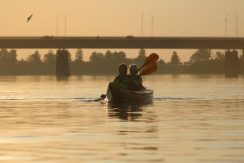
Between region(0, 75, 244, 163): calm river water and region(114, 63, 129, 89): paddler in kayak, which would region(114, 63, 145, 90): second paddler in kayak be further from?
region(0, 75, 244, 163): calm river water

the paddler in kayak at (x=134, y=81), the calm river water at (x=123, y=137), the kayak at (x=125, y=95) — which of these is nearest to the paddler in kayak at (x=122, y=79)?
the kayak at (x=125, y=95)

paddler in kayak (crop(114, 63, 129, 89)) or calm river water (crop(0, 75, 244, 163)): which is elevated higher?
paddler in kayak (crop(114, 63, 129, 89))

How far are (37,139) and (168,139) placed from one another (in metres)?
4.25

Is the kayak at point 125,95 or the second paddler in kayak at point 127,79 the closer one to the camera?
the kayak at point 125,95

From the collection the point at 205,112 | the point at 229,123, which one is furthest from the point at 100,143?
the point at 205,112

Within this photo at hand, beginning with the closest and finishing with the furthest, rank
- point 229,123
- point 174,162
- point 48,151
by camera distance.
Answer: point 174,162, point 48,151, point 229,123

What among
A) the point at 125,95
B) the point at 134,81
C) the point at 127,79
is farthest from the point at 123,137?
the point at 134,81

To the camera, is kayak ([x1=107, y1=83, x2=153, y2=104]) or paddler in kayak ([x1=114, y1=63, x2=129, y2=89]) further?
paddler in kayak ([x1=114, y1=63, x2=129, y2=89])

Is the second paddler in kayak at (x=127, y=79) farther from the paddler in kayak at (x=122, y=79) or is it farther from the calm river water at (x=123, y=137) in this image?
the calm river water at (x=123, y=137)

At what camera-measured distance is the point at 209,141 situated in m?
29.7

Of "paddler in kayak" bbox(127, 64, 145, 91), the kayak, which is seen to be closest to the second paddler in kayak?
"paddler in kayak" bbox(127, 64, 145, 91)

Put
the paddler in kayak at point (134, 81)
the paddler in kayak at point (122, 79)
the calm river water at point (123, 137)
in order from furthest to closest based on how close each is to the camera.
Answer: the paddler in kayak at point (134, 81)
the paddler in kayak at point (122, 79)
the calm river water at point (123, 137)

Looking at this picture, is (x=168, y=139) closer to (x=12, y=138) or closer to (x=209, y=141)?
(x=209, y=141)

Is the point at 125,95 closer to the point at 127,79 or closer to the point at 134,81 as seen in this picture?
the point at 127,79
